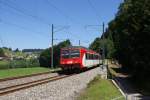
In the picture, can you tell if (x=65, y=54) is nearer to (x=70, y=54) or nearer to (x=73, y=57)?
(x=70, y=54)

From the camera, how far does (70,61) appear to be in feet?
147

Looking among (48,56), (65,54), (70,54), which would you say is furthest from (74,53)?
(48,56)

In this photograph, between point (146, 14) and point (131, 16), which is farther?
point (131, 16)

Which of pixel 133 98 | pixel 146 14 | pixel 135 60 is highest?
pixel 146 14

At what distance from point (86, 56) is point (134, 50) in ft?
46.7

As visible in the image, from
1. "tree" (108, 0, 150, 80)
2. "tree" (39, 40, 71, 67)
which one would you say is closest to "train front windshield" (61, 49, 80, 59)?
"tree" (108, 0, 150, 80)

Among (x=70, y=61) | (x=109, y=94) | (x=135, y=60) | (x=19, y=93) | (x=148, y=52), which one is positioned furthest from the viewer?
(x=70, y=61)

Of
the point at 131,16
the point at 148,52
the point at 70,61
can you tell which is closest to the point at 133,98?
the point at 148,52

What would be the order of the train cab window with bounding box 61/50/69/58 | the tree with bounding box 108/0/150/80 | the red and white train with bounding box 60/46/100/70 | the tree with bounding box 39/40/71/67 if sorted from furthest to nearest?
1. the tree with bounding box 39/40/71/67
2. the train cab window with bounding box 61/50/69/58
3. the red and white train with bounding box 60/46/100/70
4. the tree with bounding box 108/0/150/80

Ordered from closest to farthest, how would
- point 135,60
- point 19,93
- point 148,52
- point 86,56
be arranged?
point 19,93 → point 148,52 → point 135,60 → point 86,56

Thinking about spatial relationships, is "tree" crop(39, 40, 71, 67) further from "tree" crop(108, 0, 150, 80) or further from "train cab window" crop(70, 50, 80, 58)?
"tree" crop(108, 0, 150, 80)

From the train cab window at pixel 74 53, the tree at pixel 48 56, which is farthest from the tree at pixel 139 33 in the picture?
the tree at pixel 48 56

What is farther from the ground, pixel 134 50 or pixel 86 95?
pixel 134 50

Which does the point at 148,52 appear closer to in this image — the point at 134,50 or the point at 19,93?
the point at 134,50
